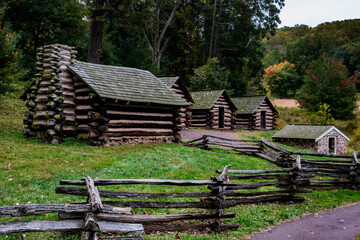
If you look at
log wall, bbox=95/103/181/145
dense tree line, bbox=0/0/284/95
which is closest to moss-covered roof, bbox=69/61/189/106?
log wall, bbox=95/103/181/145

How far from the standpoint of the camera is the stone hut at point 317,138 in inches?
943

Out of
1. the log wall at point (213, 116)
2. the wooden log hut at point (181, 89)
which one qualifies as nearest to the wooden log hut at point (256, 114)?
the log wall at point (213, 116)

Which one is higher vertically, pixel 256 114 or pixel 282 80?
pixel 282 80

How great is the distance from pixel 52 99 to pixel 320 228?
14.2 meters

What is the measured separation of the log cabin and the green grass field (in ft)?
3.20

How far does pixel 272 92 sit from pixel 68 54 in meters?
57.1

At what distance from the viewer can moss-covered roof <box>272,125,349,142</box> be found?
78.6 feet

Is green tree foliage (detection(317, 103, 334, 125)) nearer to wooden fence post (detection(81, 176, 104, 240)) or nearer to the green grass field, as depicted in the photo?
the green grass field

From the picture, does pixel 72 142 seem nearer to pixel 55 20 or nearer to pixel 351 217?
pixel 351 217

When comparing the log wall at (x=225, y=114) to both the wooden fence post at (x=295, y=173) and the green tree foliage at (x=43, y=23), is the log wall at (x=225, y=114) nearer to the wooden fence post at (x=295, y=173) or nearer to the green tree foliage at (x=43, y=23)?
the green tree foliage at (x=43, y=23)

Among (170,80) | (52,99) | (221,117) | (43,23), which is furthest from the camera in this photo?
(221,117)

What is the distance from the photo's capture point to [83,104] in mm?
17250

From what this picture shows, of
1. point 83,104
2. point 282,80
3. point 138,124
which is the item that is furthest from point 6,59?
point 282,80

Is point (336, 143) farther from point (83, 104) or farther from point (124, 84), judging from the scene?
point (83, 104)
